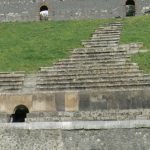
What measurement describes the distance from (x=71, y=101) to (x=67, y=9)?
1590 cm

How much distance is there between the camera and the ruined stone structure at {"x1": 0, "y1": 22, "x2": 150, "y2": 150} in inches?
436

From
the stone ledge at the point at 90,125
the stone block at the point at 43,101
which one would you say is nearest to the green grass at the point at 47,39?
the stone block at the point at 43,101

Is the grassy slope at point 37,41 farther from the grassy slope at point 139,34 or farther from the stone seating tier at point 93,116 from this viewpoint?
the stone seating tier at point 93,116

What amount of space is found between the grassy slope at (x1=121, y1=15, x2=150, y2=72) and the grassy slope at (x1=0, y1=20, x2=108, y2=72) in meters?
1.64

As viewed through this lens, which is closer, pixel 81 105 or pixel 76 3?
pixel 81 105

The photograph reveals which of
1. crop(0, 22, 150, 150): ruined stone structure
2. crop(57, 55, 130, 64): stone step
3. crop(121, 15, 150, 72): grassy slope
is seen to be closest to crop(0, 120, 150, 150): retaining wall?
crop(0, 22, 150, 150): ruined stone structure

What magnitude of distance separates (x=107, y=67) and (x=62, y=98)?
3.06 metres

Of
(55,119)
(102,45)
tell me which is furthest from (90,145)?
(102,45)

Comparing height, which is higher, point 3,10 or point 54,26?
point 3,10

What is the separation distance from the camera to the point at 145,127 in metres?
11.0

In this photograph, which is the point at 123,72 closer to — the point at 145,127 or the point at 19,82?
the point at 19,82

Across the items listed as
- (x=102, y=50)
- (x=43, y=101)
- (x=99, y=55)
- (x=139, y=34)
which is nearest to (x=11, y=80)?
(x=43, y=101)

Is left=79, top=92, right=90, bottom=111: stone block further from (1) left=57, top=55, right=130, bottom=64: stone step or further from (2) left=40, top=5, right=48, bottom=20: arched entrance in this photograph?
(2) left=40, top=5, right=48, bottom=20: arched entrance

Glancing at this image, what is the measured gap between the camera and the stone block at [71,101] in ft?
52.5
